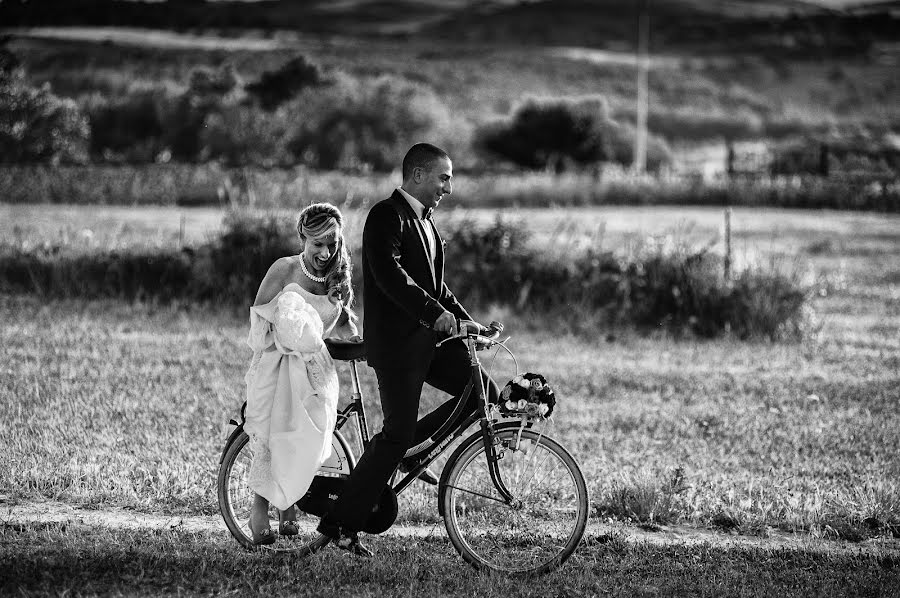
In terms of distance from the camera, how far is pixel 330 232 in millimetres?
5910

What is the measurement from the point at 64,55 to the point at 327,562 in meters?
16.1

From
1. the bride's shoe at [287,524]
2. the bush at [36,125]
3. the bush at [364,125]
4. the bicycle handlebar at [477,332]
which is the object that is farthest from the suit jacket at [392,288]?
the bush at [364,125]

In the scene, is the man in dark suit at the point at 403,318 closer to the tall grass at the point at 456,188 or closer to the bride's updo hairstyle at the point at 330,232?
the bride's updo hairstyle at the point at 330,232

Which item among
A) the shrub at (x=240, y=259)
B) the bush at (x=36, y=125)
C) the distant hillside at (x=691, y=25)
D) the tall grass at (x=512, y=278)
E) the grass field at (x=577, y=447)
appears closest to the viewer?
the grass field at (x=577, y=447)

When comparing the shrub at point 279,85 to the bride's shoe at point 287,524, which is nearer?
the bride's shoe at point 287,524

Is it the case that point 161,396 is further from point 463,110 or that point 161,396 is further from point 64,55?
point 463,110

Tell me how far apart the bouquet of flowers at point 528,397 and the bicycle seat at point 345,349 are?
0.72m

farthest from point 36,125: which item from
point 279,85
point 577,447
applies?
point 577,447

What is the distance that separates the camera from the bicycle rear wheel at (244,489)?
613 centimetres

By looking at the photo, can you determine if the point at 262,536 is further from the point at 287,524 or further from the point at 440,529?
the point at 440,529

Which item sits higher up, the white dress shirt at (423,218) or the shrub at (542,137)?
the white dress shirt at (423,218)

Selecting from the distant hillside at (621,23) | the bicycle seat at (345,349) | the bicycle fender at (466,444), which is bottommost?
the bicycle fender at (466,444)

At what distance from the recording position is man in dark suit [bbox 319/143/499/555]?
5.55 m

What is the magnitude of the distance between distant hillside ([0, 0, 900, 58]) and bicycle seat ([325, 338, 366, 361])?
3813 centimetres
